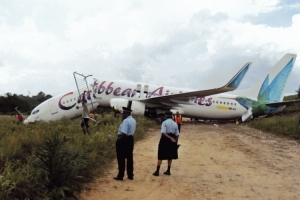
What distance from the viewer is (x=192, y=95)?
979 inches

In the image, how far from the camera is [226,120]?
99.2 ft

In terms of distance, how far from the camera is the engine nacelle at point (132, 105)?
2417cm

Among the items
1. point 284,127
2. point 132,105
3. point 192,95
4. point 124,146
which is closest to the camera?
point 124,146

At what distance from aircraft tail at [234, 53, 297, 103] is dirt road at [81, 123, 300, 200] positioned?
18197mm

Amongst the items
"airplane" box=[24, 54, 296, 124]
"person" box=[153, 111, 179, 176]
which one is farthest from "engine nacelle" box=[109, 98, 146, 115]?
"person" box=[153, 111, 179, 176]

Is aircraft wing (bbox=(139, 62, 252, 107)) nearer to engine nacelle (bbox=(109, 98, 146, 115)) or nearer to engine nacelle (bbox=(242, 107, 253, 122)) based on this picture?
engine nacelle (bbox=(109, 98, 146, 115))

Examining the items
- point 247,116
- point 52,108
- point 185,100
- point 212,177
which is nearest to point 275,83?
point 247,116

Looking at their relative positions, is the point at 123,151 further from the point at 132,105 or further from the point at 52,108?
the point at 52,108

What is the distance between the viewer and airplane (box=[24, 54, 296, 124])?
2442 centimetres

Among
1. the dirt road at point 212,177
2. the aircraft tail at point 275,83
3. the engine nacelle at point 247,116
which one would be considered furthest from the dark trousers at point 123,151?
the aircraft tail at point 275,83

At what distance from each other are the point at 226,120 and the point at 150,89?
7.32 meters

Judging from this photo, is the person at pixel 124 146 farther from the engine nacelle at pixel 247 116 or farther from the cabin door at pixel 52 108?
the engine nacelle at pixel 247 116

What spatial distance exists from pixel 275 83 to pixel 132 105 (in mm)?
13152

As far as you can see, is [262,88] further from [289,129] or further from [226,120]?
[289,129]
